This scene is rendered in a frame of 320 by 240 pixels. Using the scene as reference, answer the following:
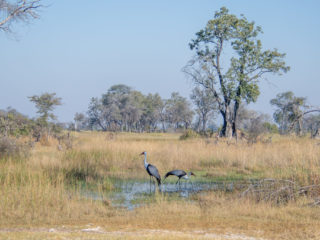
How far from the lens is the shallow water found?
36.7 feet

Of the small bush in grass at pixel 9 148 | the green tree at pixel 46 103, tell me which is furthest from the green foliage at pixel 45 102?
the small bush in grass at pixel 9 148

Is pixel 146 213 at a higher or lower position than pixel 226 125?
lower

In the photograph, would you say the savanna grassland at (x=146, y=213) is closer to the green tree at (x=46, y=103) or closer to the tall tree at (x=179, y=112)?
the green tree at (x=46, y=103)

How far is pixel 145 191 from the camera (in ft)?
42.3

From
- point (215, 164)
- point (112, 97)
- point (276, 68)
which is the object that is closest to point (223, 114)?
point (276, 68)

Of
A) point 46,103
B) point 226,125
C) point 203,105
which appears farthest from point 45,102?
point 203,105

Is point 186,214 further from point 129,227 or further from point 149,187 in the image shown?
point 149,187

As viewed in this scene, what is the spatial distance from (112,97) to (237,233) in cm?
6883

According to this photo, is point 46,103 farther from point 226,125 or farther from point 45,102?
point 226,125

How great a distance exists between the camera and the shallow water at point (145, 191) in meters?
11.2

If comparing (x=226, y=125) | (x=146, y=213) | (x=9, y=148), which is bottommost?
(x=146, y=213)

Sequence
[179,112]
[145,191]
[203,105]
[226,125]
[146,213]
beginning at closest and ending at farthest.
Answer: [146,213] → [145,191] → [226,125] → [203,105] → [179,112]

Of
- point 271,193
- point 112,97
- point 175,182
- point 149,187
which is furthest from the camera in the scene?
point 112,97

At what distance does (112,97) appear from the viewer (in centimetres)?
7544
